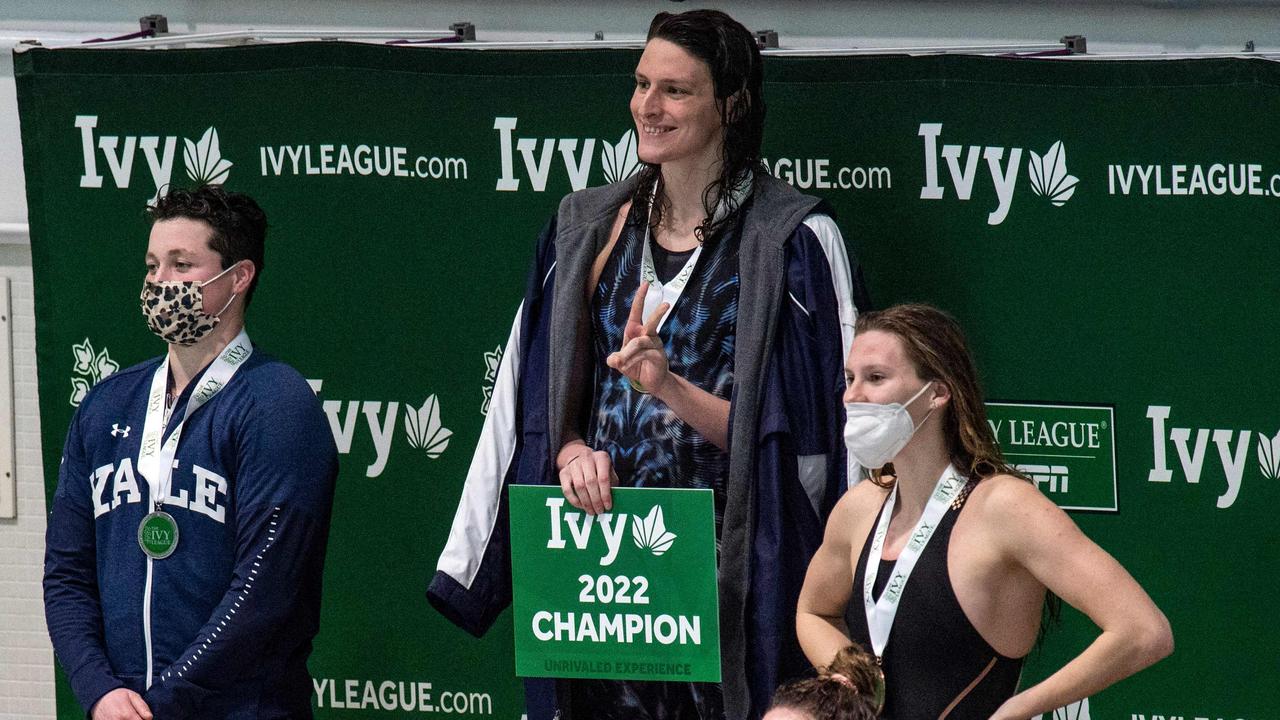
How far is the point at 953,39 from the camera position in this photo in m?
4.44

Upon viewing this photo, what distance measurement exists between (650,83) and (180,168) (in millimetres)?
1640

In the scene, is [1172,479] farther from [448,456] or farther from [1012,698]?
[448,456]

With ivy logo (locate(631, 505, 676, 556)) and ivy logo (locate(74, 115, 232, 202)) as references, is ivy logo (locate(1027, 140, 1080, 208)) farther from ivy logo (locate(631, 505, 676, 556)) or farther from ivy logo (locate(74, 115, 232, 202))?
ivy logo (locate(74, 115, 232, 202))

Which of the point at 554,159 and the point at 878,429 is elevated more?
the point at 554,159

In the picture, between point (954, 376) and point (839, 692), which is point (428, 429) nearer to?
point (954, 376)

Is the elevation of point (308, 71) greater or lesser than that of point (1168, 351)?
greater

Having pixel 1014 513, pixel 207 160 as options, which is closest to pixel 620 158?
pixel 207 160

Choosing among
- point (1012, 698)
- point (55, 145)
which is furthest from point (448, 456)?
point (1012, 698)

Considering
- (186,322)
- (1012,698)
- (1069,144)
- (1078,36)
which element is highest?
(1078,36)

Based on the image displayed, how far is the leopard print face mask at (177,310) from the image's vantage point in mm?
3740

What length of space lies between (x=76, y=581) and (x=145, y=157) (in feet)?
4.52

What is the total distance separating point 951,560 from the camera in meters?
2.93

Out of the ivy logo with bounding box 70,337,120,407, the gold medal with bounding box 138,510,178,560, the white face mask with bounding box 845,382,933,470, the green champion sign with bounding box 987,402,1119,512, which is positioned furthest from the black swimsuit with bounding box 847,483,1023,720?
the ivy logo with bounding box 70,337,120,407

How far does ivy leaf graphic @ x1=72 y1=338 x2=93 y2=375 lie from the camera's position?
475 cm
